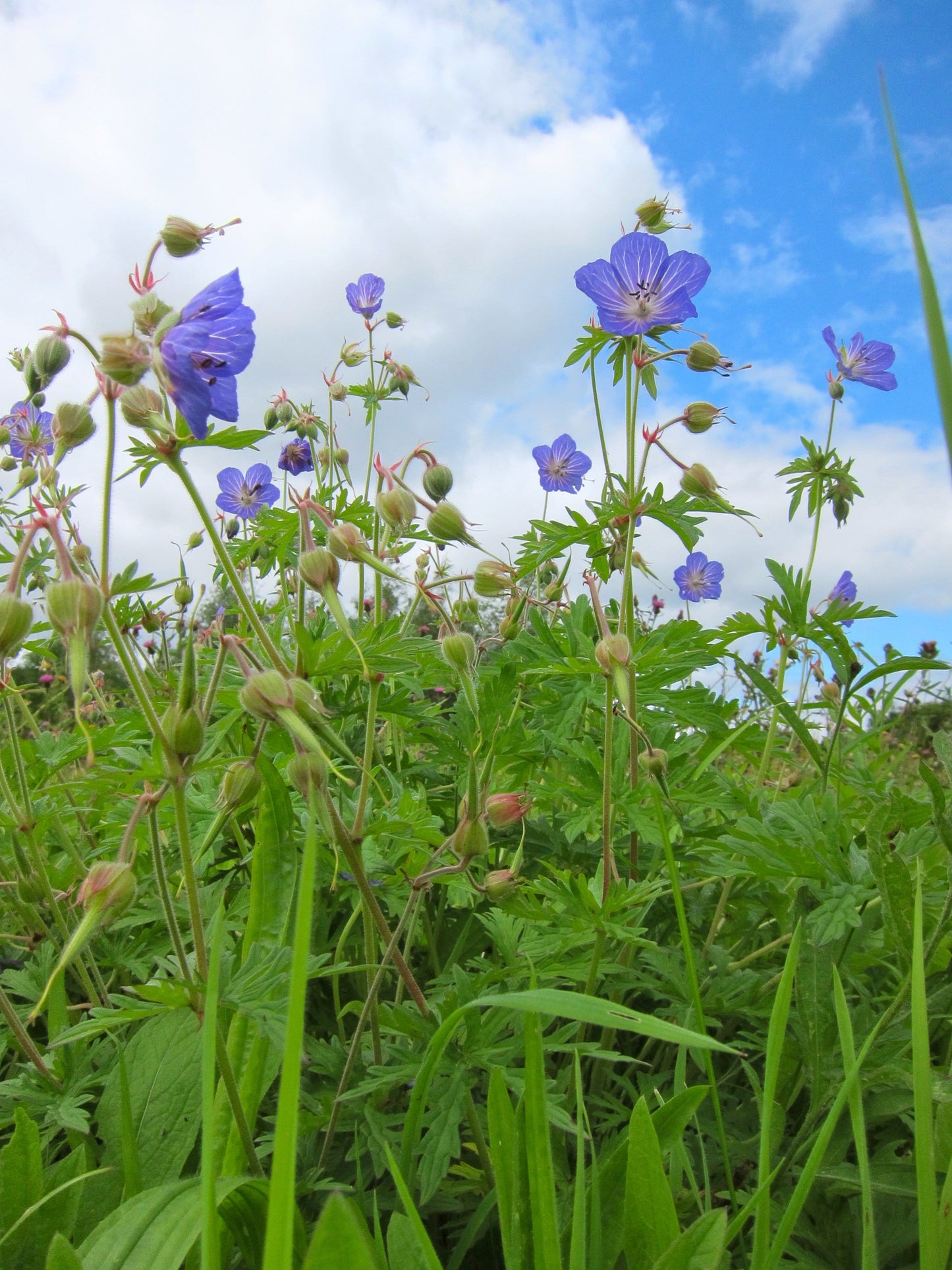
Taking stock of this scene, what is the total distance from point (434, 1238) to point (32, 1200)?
58 centimetres

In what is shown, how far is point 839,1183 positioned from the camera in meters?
1.17

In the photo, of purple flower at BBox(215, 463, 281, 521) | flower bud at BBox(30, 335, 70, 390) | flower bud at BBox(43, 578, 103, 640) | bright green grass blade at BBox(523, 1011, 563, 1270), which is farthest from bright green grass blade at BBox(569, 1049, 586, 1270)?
purple flower at BBox(215, 463, 281, 521)

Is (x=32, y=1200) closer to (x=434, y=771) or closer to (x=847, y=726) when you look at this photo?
(x=434, y=771)

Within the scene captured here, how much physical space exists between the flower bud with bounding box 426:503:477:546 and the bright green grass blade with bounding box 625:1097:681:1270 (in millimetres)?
1000

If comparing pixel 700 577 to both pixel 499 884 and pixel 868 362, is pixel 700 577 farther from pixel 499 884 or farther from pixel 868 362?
pixel 499 884

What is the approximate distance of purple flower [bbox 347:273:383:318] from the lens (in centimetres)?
366

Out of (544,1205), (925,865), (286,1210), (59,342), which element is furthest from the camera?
(59,342)

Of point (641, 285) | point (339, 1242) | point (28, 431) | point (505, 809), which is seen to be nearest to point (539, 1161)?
point (339, 1242)

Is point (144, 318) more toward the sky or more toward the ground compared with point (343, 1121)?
more toward the sky

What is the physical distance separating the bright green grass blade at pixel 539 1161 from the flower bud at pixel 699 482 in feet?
4.22

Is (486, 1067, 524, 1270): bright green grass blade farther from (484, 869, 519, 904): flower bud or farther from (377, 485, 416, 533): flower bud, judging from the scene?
(377, 485, 416, 533): flower bud

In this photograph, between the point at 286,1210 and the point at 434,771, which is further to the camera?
the point at 434,771

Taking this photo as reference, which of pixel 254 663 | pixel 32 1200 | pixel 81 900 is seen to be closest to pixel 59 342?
pixel 254 663

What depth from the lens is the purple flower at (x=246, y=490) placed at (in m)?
3.57
